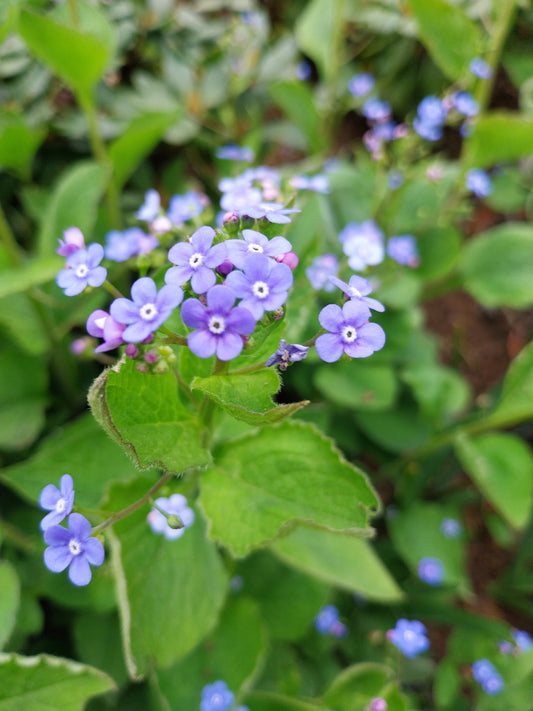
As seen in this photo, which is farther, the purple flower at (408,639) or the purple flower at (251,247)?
the purple flower at (408,639)

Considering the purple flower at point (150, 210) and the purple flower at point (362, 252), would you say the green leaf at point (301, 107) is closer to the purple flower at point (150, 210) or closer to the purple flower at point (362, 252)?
the purple flower at point (362, 252)

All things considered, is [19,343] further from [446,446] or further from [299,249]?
[446,446]

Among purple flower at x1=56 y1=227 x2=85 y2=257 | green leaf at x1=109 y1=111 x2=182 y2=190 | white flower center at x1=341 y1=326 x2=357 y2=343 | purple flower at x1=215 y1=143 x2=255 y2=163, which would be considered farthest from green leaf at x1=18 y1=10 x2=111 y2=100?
white flower center at x1=341 y1=326 x2=357 y2=343

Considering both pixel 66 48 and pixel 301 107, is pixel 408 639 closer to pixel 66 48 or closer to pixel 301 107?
pixel 66 48

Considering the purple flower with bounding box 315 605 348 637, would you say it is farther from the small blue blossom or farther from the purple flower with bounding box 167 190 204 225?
the purple flower with bounding box 167 190 204 225

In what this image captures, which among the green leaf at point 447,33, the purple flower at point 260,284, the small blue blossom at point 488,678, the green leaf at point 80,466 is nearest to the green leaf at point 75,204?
the green leaf at point 80,466

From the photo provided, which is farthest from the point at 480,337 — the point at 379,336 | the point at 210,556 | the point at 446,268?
the point at 379,336
